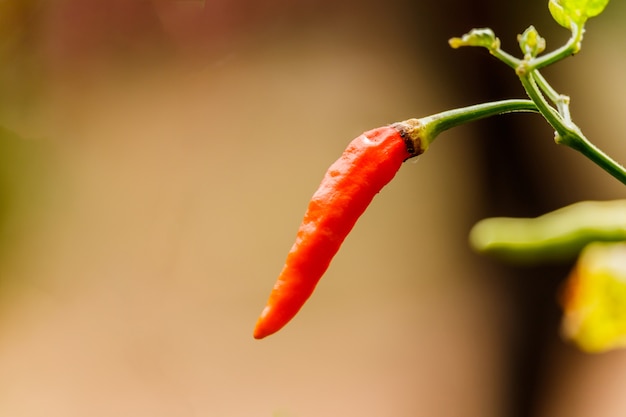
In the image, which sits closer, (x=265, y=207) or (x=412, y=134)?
(x=412, y=134)

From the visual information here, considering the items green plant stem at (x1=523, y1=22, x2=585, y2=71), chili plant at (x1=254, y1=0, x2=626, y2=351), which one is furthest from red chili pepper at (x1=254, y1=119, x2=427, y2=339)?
green plant stem at (x1=523, y1=22, x2=585, y2=71)

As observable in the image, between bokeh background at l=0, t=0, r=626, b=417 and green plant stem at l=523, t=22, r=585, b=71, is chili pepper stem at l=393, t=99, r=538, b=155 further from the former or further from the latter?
bokeh background at l=0, t=0, r=626, b=417

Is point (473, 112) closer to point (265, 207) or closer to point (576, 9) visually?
point (576, 9)

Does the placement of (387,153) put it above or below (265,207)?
below

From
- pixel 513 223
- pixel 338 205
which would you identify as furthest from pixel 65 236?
pixel 338 205

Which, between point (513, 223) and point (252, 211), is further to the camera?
point (252, 211)

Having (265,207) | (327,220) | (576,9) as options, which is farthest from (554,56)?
(265,207)

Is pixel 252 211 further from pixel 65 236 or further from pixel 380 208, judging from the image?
pixel 65 236
